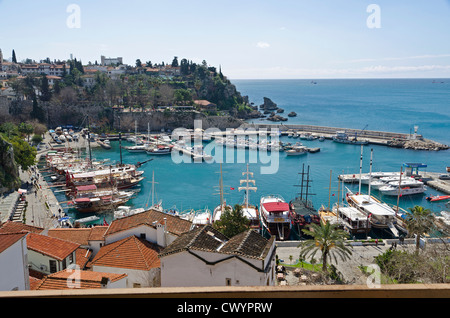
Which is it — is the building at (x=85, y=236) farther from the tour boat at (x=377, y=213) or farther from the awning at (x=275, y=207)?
the tour boat at (x=377, y=213)

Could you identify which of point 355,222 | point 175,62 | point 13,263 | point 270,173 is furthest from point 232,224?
point 175,62

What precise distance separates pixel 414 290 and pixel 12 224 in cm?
1436

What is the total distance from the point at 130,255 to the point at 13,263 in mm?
4345

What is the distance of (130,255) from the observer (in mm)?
11078

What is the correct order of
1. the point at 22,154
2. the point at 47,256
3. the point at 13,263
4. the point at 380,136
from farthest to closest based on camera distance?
the point at 380,136, the point at 22,154, the point at 47,256, the point at 13,263

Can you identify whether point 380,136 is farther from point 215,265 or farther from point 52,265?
point 52,265

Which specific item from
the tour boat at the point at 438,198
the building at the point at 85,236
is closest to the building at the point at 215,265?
the building at the point at 85,236

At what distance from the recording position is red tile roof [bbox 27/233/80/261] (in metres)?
11.1

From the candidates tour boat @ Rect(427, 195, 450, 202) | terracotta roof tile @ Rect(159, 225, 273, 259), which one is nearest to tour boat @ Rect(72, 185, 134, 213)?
terracotta roof tile @ Rect(159, 225, 273, 259)

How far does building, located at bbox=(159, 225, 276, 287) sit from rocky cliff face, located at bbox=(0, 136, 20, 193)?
19996 mm

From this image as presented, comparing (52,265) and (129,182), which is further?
(129,182)

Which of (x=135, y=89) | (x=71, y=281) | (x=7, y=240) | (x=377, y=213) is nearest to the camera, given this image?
(x=7, y=240)
